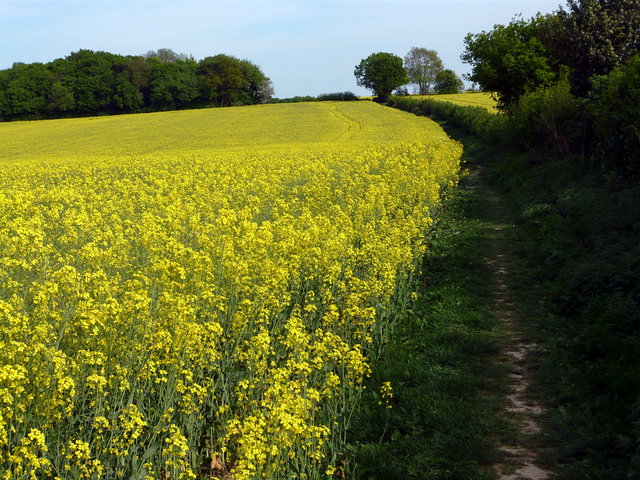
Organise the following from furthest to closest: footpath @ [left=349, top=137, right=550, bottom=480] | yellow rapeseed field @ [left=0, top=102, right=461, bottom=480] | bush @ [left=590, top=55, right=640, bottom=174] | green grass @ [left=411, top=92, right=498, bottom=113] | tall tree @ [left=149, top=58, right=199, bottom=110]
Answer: tall tree @ [left=149, top=58, right=199, bottom=110] → green grass @ [left=411, top=92, right=498, bottom=113] → bush @ [left=590, top=55, right=640, bottom=174] → footpath @ [left=349, top=137, right=550, bottom=480] → yellow rapeseed field @ [left=0, top=102, right=461, bottom=480]

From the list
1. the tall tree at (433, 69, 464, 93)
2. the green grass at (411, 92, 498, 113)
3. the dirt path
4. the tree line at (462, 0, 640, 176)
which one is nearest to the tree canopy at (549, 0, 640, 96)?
the tree line at (462, 0, 640, 176)

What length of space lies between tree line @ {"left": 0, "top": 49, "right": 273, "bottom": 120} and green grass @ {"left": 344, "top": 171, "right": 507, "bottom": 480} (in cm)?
7968

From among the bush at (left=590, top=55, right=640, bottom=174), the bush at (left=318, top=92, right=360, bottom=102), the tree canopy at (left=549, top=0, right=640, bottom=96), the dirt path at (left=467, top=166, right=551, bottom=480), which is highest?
the bush at (left=318, top=92, right=360, bottom=102)

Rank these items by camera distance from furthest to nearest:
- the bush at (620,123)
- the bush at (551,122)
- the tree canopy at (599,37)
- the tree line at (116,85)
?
the tree line at (116,85) < the tree canopy at (599,37) < the bush at (551,122) < the bush at (620,123)

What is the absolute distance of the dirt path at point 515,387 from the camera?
5207 mm

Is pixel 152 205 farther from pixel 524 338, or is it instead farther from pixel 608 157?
pixel 608 157

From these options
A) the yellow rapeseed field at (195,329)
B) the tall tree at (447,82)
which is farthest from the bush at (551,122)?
the tall tree at (447,82)

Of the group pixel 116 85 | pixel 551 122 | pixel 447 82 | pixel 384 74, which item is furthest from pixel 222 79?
pixel 551 122

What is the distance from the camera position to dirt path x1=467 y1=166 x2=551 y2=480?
521 centimetres

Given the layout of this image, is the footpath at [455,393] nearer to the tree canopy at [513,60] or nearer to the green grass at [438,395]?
the green grass at [438,395]

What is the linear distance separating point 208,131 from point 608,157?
37188 millimetres

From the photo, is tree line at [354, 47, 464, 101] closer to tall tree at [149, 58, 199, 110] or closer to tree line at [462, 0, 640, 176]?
tall tree at [149, 58, 199, 110]

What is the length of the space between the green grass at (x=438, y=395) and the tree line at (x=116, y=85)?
3137 inches

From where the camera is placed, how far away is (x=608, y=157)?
15211 millimetres
